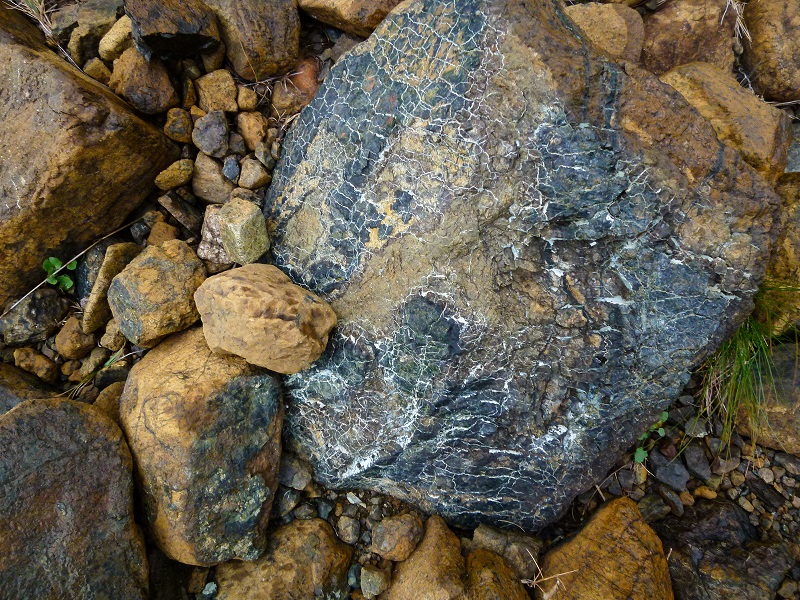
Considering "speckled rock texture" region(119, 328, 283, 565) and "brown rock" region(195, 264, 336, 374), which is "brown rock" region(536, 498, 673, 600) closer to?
"speckled rock texture" region(119, 328, 283, 565)

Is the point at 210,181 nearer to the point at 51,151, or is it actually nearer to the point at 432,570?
the point at 51,151

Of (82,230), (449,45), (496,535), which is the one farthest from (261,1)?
(496,535)

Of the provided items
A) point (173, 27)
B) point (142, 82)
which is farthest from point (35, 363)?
point (173, 27)

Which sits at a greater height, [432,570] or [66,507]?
[66,507]

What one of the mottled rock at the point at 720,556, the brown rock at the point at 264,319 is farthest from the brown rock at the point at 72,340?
the mottled rock at the point at 720,556

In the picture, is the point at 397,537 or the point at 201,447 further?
the point at 397,537

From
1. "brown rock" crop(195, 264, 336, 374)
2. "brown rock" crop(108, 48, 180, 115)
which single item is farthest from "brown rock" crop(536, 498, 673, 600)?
"brown rock" crop(108, 48, 180, 115)
